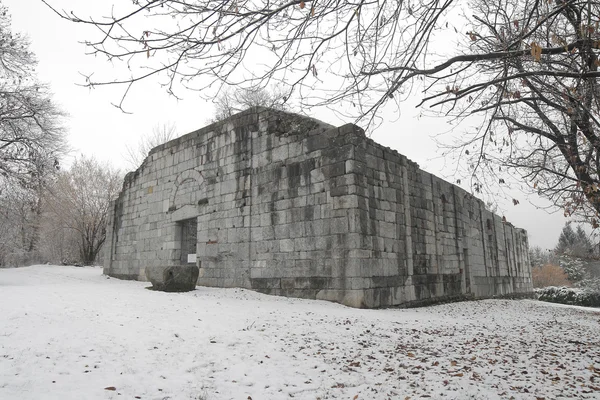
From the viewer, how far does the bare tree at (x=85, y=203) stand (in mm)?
25969

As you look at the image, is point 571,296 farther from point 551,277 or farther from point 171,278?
point 551,277

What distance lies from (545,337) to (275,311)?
5006 mm

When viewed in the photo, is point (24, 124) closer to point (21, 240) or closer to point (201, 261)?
point (201, 261)

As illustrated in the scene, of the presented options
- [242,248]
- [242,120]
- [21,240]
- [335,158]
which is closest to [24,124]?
[242,120]

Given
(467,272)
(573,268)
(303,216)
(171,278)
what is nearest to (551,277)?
(573,268)

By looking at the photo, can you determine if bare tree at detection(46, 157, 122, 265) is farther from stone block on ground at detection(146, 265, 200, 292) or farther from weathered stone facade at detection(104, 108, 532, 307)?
stone block on ground at detection(146, 265, 200, 292)

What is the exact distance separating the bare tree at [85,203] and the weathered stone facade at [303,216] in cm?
1348

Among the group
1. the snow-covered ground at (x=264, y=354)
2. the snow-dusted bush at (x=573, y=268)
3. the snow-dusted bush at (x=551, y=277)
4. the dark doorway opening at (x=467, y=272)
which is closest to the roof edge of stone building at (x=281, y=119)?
the snow-covered ground at (x=264, y=354)

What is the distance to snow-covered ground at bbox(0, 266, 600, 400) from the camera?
394 cm

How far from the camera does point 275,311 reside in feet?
24.7

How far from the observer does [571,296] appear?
21.8 meters

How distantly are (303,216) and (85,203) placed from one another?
22361 mm

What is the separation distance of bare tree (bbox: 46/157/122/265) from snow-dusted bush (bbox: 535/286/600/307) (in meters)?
27.1

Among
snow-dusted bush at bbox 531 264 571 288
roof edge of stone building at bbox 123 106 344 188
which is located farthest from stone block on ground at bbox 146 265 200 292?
snow-dusted bush at bbox 531 264 571 288
